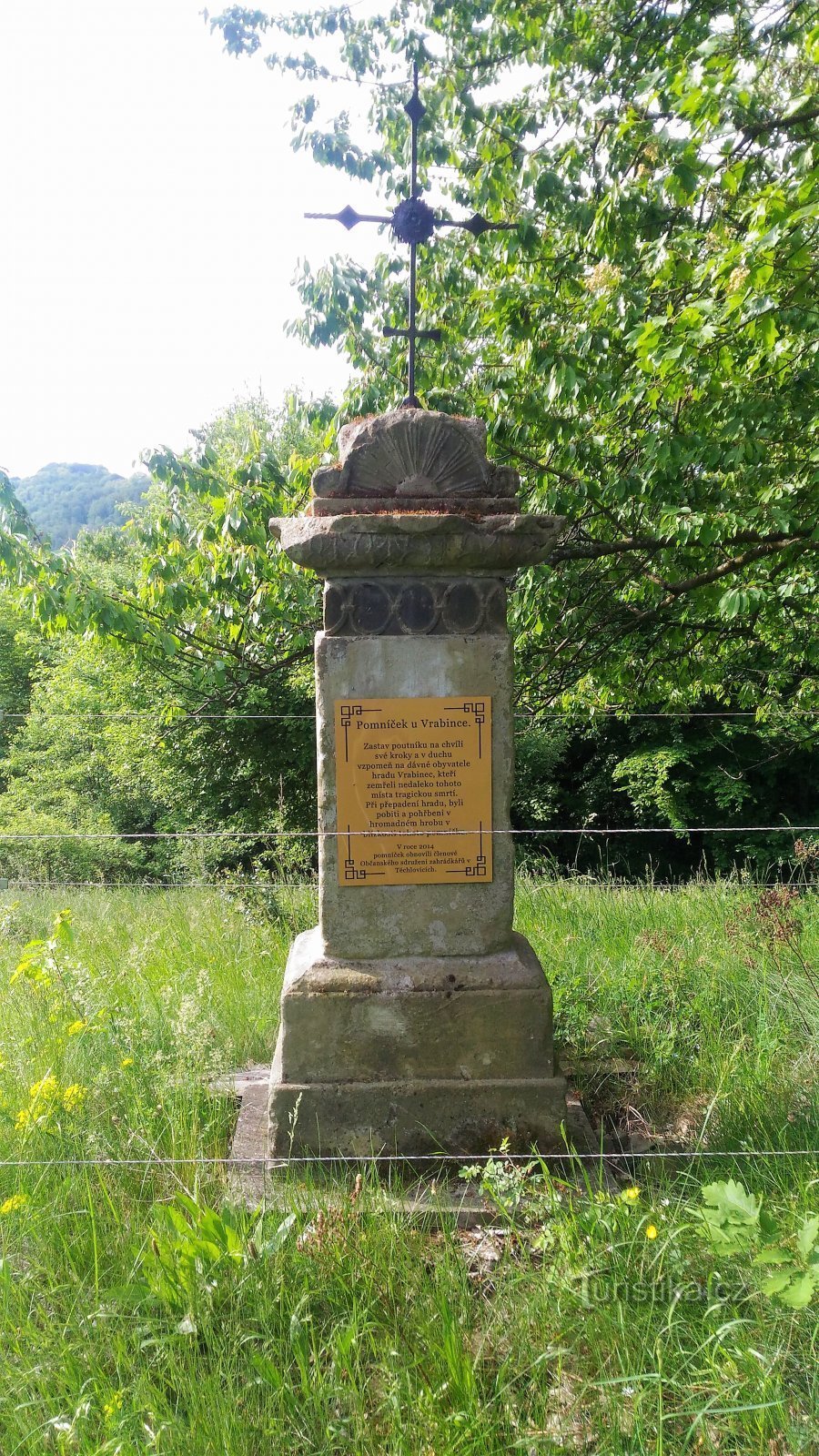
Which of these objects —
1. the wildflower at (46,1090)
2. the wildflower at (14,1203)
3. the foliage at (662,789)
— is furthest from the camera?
the foliage at (662,789)

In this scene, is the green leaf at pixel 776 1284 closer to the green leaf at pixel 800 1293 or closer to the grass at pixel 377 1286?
the green leaf at pixel 800 1293

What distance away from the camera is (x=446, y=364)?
5355mm

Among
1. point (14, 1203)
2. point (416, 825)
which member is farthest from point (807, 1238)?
point (14, 1203)

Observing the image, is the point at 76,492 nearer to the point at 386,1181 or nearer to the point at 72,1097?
the point at 72,1097

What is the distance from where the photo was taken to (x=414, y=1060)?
307 centimetres

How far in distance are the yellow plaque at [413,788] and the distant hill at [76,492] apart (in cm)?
5334

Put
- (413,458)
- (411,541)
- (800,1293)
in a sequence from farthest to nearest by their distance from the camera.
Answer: (413,458), (411,541), (800,1293)

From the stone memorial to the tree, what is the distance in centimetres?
110

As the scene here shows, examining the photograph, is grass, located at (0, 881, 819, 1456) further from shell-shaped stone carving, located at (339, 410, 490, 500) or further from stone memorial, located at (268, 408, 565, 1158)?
shell-shaped stone carving, located at (339, 410, 490, 500)

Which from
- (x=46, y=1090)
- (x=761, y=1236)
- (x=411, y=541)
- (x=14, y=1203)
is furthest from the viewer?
(x=411, y=541)

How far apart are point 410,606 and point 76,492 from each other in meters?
68.9

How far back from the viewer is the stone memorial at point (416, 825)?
9.88 feet

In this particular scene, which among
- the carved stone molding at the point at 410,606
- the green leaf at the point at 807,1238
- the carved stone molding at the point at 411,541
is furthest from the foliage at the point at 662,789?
the green leaf at the point at 807,1238

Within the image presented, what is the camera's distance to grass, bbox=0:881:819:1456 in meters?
1.87
